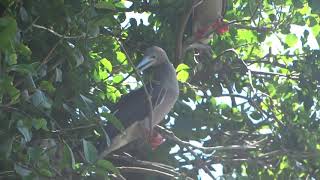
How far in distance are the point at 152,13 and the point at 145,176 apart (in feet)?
3.79

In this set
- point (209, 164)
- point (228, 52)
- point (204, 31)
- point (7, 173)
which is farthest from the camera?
point (204, 31)

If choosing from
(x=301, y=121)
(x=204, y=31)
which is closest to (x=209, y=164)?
(x=301, y=121)

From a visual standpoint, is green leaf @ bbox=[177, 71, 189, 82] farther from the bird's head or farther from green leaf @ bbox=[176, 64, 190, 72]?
the bird's head

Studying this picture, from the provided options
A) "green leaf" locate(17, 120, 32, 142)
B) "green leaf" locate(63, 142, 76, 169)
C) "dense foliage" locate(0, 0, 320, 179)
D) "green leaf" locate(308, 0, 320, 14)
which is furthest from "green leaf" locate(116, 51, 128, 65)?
"green leaf" locate(17, 120, 32, 142)

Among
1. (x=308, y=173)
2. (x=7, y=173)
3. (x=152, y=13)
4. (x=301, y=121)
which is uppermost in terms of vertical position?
(x=152, y=13)

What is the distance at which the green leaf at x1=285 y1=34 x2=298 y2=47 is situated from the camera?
17.4ft

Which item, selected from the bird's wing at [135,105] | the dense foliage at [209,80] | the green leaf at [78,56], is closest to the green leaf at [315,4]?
the dense foliage at [209,80]

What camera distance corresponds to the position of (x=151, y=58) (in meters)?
4.78

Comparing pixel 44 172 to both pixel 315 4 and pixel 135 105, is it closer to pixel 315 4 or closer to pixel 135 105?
pixel 135 105

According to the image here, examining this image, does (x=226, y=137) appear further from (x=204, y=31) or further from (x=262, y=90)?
(x=204, y=31)

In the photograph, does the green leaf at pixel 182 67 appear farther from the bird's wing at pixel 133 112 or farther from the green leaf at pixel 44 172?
the green leaf at pixel 44 172

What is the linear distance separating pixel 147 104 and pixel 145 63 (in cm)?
31

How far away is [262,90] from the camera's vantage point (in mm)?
5301

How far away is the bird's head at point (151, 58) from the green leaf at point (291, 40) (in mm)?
1022
